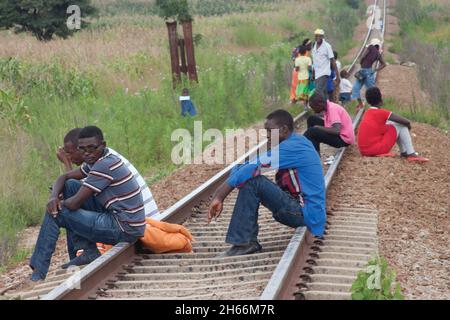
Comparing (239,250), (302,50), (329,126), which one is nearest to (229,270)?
(239,250)

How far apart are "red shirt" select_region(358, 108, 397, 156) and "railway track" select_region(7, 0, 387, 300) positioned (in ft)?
12.5

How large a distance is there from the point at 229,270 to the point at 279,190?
0.94 m

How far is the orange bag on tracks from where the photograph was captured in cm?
743

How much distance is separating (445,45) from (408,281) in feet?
84.5

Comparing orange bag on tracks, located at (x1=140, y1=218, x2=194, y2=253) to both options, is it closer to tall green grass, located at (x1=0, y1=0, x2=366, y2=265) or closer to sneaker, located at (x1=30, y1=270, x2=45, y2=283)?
sneaker, located at (x1=30, y1=270, x2=45, y2=283)

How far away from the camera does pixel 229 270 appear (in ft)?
22.3

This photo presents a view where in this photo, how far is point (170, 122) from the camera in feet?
50.9

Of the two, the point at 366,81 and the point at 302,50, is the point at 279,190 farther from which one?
the point at 366,81

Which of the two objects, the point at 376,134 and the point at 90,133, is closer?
the point at 90,133

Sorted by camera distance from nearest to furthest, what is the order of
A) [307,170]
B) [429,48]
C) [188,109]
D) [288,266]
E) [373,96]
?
1. [288,266]
2. [307,170]
3. [373,96]
4. [188,109]
5. [429,48]

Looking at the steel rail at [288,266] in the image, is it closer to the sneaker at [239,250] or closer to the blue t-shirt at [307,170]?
the blue t-shirt at [307,170]

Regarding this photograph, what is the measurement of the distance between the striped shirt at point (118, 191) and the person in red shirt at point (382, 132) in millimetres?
5848

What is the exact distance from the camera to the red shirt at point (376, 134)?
12.2 metres

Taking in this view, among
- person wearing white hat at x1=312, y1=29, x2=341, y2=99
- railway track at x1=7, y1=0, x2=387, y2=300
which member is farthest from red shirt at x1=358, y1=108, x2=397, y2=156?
railway track at x1=7, y1=0, x2=387, y2=300
